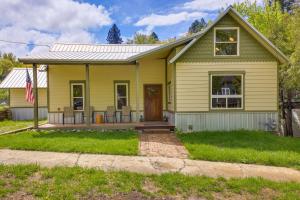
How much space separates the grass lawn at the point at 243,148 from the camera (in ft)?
26.1

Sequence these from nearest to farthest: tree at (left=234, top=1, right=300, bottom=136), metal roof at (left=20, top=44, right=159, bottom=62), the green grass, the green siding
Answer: the green grass → the green siding → metal roof at (left=20, top=44, right=159, bottom=62) → tree at (left=234, top=1, right=300, bottom=136)

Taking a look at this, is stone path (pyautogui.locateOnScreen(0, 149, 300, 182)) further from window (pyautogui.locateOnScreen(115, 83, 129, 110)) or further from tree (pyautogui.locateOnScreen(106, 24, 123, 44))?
tree (pyautogui.locateOnScreen(106, 24, 123, 44))

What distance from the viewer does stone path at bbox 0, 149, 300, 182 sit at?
6.80 meters

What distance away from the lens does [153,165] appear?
7336mm

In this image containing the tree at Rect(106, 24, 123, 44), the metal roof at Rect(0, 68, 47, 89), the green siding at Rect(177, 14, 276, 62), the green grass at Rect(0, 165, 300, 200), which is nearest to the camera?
the green grass at Rect(0, 165, 300, 200)

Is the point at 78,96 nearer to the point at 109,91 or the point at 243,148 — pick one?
the point at 109,91

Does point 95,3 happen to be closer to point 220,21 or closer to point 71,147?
point 220,21

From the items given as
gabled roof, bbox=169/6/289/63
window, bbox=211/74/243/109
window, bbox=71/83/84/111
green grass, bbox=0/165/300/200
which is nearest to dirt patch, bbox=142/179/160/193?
green grass, bbox=0/165/300/200

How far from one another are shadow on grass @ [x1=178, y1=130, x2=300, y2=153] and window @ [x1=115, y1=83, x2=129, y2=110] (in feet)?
15.8

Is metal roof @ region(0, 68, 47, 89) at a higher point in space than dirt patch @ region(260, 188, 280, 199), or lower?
higher

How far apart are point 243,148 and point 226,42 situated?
17.8 feet

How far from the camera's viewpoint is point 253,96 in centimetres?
1286

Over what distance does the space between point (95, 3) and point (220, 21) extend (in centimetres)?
973

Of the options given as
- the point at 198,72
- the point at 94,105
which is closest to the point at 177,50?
the point at 198,72
